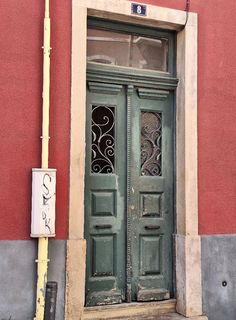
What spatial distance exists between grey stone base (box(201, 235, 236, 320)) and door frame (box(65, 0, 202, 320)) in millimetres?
119

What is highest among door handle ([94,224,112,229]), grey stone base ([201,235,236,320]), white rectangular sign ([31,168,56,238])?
white rectangular sign ([31,168,56,238])

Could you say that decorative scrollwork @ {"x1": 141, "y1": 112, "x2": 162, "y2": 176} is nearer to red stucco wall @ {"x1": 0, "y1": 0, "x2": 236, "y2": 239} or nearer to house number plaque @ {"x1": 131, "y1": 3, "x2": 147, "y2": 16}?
red stucco wall @ {"x1": 0, "y1": 0, "x2": 236, "y2": 239}

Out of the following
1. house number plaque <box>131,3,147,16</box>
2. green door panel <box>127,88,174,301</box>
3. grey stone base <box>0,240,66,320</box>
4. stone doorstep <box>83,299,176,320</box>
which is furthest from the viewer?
green door panel <box>127,88,174,301</box>

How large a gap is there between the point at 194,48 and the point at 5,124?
244 cm

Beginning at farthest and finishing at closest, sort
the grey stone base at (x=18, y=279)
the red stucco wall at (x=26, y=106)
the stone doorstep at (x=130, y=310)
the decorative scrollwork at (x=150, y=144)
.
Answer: the decorative scrollwork at (x=150, y=144), the stone doorstep at (x=130, y=310), the red stucco wall at (x=26, y=106), the grey stone base at (x=18, y=279)

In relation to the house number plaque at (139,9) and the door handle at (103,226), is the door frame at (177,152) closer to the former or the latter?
the house number plaque at (139,9)

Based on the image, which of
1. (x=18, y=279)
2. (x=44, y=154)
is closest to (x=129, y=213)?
(x=44, y=154)

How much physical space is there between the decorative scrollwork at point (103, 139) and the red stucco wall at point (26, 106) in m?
0.48

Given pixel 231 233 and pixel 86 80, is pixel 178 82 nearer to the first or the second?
pixel 86 80

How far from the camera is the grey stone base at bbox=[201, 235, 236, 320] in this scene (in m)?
5.46

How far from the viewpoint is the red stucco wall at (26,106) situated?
4.62m

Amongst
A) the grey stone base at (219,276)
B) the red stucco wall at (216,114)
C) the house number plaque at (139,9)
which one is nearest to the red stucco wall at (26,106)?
the house number plaque at (139,9)

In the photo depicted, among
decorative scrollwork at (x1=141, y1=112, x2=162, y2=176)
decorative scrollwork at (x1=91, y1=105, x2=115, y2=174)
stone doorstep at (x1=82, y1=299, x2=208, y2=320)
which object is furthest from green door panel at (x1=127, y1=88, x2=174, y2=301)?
decorative scrollwork at (x1=91, y1=105, x2=115, y2=174)

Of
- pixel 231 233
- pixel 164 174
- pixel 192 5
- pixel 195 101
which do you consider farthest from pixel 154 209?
pixel 192 5
